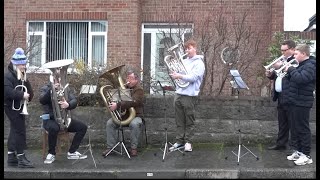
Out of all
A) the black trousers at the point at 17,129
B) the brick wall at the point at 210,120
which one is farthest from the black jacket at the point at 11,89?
the brick wall at the point at 210,120

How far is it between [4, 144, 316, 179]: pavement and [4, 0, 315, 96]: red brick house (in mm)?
5044

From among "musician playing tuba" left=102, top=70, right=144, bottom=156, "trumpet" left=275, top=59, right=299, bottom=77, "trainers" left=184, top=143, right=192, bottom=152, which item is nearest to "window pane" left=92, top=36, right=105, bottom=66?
"musician playing tuba" left=102, top=70, right=144, bottom=156

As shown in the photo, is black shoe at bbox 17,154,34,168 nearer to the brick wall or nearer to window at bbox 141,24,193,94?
the brick wall

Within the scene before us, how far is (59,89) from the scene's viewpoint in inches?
330

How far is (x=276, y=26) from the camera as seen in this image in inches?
551

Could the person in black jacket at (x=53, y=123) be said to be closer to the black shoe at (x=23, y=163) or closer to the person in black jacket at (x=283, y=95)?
the black shoe at (x=23, y=163)

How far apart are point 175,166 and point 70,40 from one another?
821cm

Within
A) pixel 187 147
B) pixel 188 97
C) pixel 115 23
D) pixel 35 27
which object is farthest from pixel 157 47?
pixel 187 147

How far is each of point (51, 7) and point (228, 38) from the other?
573cm

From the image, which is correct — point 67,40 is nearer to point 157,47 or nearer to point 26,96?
point 157,47

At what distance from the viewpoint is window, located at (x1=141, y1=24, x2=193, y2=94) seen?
36.6 ft

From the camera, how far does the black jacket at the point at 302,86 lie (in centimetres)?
789

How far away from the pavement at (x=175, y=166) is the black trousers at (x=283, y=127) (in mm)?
195

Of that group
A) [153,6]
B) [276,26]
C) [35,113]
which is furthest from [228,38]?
[35,113]
